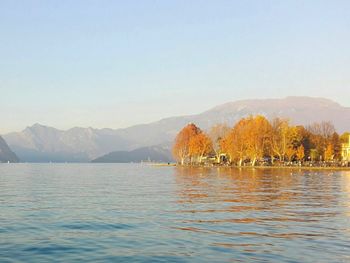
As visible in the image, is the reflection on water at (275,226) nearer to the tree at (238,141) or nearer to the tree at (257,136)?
the tree at (257,136)

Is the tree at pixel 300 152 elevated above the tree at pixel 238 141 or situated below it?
below

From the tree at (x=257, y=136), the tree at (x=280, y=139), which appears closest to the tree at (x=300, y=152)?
the tree at (x=280, y=139)

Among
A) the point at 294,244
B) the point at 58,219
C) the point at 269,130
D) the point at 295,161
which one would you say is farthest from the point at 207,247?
the point at 295,161

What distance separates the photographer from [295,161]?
19050cm

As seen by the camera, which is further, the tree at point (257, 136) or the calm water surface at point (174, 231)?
the tree at point (257, 136)

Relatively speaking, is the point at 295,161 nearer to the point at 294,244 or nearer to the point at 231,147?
the point at 231,147

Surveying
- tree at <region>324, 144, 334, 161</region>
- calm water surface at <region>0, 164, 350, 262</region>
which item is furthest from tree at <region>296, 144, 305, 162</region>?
calm water surface at <region>0, 164, 350, 262</region>


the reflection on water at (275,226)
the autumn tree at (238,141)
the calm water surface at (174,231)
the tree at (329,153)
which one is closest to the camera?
the calm water surface at (174,231)

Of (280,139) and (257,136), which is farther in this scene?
(280,139)

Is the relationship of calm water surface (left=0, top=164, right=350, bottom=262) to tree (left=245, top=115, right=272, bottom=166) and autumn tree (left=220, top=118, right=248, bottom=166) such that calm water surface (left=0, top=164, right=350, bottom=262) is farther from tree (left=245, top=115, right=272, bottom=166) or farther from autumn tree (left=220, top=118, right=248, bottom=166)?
autumn tree (left=220, top=118, right=248, bottom=166)

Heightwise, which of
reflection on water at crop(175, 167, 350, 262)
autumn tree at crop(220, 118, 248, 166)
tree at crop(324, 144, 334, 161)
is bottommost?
reflection on water at crop(175, 167, 350, 262)

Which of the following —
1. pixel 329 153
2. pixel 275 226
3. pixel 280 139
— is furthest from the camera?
pixel 329 153

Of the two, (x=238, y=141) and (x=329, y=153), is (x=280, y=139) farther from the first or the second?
(x=329, y=153)

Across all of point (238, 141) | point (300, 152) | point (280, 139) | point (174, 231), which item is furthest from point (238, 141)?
point (174, 231)
